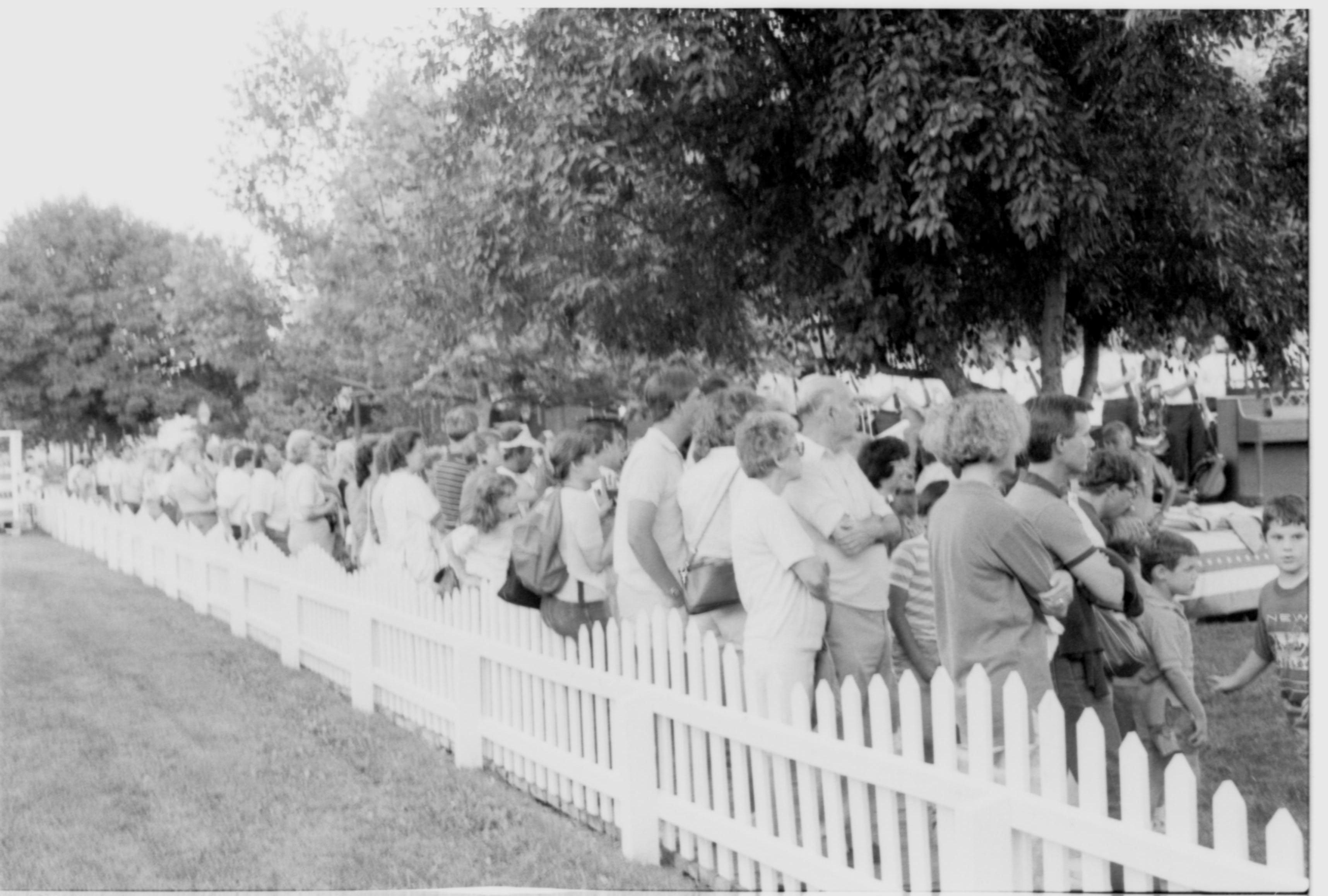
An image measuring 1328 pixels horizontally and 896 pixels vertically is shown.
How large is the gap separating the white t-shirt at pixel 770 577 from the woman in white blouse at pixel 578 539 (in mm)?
1214

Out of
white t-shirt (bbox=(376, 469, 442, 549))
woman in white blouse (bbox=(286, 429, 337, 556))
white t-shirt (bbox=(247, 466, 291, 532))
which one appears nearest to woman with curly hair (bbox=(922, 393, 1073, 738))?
white t-shirt (bbox=(376, 469, 442, 549))

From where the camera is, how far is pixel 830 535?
5258 millimetres

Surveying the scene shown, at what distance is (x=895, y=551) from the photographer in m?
6.29

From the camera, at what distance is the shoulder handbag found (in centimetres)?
566

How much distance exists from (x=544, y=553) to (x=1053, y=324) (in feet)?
23.6

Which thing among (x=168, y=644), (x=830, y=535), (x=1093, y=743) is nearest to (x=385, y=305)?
(x=168, y=644)

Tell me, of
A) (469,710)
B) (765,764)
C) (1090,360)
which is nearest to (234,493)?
(469,710)

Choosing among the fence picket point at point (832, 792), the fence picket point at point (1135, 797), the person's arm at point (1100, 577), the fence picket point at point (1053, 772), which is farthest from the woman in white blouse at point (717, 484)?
the fence picket point at point (1135, 797)

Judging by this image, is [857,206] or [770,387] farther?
[770,387]

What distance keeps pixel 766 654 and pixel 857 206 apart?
6.64 meters

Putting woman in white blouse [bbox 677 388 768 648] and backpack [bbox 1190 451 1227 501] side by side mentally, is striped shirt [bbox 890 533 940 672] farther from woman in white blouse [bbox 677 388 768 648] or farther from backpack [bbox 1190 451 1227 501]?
backpack [bbox 1190 451 1227 501]

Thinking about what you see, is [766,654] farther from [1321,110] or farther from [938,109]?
[938,109]

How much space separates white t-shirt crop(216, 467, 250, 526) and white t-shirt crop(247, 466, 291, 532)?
35.1 inches

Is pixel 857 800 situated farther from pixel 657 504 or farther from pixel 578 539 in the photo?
pixel 578 539
